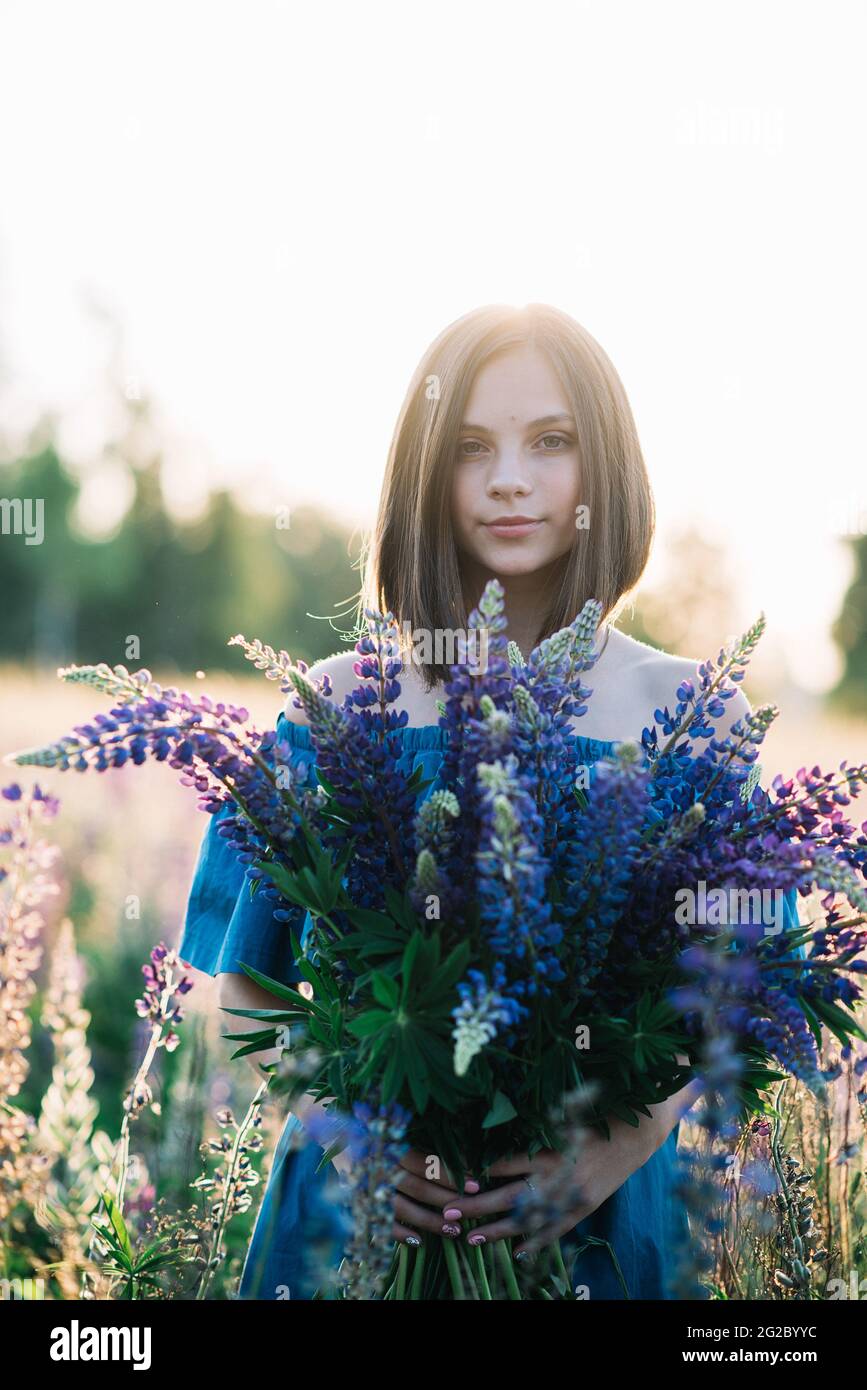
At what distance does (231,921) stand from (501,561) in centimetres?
78

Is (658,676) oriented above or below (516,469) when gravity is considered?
below

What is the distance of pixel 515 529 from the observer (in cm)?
201

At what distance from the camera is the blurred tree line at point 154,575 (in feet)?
89.0

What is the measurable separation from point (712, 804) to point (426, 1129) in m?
0.48

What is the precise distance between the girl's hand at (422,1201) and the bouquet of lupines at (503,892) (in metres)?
0.03

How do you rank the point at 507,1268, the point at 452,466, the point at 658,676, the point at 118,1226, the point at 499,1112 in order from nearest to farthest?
1. the point at 499,1112
2. the point at 507,1268
3. the point at 118,1226
4. the point at 452,466
5. the point at 658,676

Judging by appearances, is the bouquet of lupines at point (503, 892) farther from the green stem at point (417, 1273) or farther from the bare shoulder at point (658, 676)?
the bare shoulder at point (658, 676)

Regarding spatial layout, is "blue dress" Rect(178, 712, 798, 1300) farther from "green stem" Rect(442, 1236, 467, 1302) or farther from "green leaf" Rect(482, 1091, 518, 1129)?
"green leaf" Rect(482, 1091, 518, 1129)

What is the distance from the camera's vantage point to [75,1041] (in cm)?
225

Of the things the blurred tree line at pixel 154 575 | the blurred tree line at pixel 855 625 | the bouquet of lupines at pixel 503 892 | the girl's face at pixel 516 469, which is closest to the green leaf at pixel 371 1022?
the bouquet of lupines at pixel 503 892

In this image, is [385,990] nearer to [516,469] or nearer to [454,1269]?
[454,1269]

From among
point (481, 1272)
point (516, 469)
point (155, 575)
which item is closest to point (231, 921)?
point (481, 1272)
